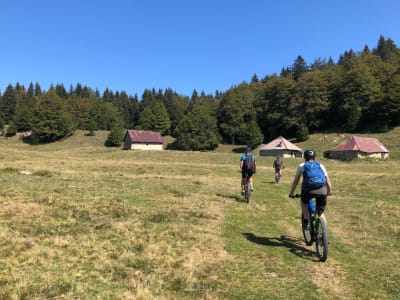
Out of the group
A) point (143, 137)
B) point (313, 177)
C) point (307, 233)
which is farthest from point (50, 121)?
point (313, 177)

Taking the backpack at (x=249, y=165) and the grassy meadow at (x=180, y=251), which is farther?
the backpack at (x=249, y=165)

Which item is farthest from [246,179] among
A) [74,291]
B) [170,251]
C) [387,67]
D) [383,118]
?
[387,67]

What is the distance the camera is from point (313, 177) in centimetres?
767

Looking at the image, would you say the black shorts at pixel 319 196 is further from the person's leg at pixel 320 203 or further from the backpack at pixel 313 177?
the backpack at pixel 313 177

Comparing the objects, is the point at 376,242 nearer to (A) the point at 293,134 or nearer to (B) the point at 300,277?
(B) the point at 300,277

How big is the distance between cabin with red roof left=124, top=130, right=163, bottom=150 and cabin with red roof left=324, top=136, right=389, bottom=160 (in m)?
49.5

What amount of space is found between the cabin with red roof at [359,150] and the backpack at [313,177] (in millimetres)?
60731

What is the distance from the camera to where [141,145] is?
89938mm

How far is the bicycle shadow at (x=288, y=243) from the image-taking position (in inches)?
313

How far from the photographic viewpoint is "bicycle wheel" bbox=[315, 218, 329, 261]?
24.1ft

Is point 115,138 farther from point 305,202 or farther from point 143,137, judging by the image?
point 305,202

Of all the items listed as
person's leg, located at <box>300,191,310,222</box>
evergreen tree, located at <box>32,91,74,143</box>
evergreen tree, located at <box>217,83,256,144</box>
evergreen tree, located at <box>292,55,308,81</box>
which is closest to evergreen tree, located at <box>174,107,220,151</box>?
Result: evergreen tree, located at <box>217,83,256,144</box>

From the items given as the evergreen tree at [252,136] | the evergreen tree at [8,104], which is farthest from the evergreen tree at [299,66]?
the evergreen tree at [8,104]

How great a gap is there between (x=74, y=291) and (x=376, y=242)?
8376mm
